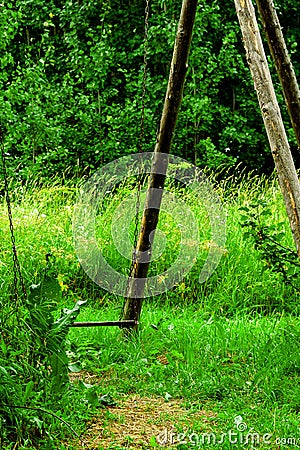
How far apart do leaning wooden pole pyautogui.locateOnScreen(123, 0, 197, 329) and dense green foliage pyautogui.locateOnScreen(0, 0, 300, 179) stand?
15.6 feet

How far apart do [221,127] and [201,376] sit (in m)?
7.44

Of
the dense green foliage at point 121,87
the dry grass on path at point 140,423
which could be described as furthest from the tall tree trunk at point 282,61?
the dense green foliage at point 121,87

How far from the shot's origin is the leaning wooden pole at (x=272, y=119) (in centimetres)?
302

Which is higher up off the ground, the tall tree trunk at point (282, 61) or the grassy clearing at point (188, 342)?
the tall tree trunk at point (282, 61)

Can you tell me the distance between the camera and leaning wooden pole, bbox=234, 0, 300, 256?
3.02 m

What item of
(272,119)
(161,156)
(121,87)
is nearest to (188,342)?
(161,156)

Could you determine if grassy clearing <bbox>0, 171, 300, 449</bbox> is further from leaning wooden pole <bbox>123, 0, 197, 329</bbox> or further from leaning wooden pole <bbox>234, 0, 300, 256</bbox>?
leaning wooden pole <bbox>234, 0, 300, 256</bbox>

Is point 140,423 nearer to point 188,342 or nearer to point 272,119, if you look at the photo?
point 188,342

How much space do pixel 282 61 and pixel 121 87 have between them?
7488mm

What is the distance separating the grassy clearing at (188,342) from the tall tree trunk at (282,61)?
3.13ft

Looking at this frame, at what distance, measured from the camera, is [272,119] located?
10.2 feet

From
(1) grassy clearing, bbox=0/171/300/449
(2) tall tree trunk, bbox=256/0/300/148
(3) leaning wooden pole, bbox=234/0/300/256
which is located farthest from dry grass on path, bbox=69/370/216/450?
(2) tall tree trunk, bbox=256/0/300/148

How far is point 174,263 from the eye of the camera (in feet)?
17.9

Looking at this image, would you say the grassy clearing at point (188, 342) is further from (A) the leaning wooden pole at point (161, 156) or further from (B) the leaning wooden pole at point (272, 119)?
(B) the leaning wooden pole at point (272, 119)
